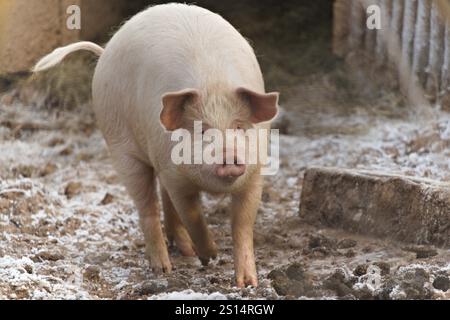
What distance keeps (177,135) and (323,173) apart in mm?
1604

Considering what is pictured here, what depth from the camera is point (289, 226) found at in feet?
19.2

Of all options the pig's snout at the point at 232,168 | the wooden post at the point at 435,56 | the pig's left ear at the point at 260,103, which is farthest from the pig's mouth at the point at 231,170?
the wooden post at the point at 435,56

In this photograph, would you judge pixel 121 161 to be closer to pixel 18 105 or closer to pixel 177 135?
pixel 177 135

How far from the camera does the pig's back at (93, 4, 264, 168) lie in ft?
14.8

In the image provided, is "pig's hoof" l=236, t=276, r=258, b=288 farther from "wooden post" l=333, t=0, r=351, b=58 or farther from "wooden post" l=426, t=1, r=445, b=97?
"wooden post" l=333, t=0, r=351, b=58

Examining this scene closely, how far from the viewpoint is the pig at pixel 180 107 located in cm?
433

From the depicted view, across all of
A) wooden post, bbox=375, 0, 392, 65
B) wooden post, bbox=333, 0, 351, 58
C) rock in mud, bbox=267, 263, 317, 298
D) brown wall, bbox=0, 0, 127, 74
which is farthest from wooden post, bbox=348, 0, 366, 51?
rock in mud, bbox=267, 263, 317, 298

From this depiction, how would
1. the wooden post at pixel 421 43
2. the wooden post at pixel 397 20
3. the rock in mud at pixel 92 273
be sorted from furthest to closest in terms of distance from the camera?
1. the wooden post at pixel 397 20
2. the wooden post at pixel 421 43
3. the rock in mud at pixel 92 273

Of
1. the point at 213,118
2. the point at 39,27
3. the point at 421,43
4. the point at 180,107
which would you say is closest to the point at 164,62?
the point at 180,107

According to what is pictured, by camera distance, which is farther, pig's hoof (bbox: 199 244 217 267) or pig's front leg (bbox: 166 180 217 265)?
pig's hoof (bbox: 199 244 217 267)

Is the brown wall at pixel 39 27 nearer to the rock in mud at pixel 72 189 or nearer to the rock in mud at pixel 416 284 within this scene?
the rock in mud at pixel 72 189

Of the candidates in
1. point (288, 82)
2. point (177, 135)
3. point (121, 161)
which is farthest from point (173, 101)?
point (288, 82)

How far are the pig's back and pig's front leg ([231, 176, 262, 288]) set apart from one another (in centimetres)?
52

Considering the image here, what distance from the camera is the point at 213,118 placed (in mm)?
4277
